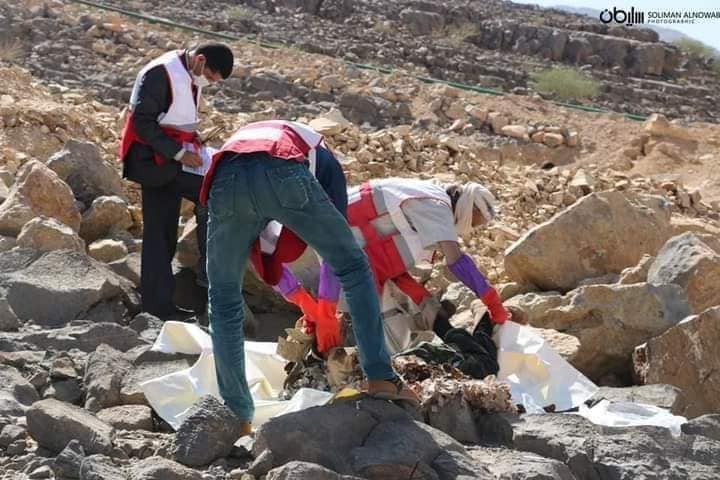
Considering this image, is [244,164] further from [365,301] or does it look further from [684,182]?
[684,182]

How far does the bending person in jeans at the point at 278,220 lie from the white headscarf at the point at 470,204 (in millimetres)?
1175

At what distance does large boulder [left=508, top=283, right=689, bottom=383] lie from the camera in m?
5.57

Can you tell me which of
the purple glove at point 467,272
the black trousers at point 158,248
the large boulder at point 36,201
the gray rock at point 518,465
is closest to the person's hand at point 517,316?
the purple glove at point 467,272

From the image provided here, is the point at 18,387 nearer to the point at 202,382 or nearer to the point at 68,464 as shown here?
the point at 202,382

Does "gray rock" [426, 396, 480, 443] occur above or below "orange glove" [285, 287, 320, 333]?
below

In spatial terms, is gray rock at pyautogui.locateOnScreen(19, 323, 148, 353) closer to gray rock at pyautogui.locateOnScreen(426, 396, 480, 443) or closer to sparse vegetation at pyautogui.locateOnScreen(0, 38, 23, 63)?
gray rock at pyautogui.locateOnScreen(426, 396, 480, 443)

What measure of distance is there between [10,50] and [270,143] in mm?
10710

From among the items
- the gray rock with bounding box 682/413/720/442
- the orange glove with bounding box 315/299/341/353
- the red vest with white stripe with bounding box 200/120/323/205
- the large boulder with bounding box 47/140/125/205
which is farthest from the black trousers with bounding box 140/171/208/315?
the gray rock with bounding box 682/413/720/442

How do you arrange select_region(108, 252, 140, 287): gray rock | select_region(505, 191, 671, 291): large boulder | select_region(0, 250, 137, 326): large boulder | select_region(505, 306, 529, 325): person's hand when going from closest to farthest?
select_region(505, 306, 529, 325): person's hand < select_region(0, 250, 137, 326): large boulder < select_region(108, 252, 140, 287): gray rock < select_region(505, 191, 671, 291): large boulder

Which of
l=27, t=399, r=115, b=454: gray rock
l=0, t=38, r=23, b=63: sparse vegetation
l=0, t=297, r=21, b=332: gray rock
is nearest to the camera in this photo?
l=27, t=399, r=115, b=454: gray rock

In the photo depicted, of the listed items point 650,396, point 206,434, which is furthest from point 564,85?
point 206,434

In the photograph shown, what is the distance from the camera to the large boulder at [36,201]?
20.7 ft

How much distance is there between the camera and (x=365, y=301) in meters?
3.65

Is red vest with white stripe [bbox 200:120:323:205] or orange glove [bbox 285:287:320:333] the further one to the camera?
orange glove [bbox 285:287:320:333]
